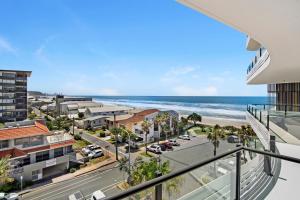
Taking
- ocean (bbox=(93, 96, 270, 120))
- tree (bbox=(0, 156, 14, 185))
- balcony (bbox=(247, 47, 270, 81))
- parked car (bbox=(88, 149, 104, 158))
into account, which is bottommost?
parked car (bbox=(88, 149, 104, 158))

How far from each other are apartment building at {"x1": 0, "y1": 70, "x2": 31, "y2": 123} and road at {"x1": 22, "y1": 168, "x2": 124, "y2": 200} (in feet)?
80.9

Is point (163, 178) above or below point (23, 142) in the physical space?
above

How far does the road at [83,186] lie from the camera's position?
41.7ft

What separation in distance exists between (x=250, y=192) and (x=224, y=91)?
293 feet

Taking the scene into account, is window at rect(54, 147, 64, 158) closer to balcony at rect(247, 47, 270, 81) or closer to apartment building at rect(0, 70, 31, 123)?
balcony at rect(247, 47, 270, 81)

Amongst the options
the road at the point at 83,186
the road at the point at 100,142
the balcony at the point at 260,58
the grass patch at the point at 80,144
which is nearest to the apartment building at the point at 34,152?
the road at the point at 83,186

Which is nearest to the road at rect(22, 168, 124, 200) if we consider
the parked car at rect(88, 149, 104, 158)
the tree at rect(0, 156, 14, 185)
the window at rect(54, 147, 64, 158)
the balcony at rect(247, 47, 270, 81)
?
the tree at rect(0, 156, 14, 185)

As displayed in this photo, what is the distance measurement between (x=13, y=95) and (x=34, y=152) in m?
23.2

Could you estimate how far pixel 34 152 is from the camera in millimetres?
15000

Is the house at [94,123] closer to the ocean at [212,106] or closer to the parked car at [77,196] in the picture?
the ocean at [212,106]

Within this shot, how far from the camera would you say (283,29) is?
3104mm

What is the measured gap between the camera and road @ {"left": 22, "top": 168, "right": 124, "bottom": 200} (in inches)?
500

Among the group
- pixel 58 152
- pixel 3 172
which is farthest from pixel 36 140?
pixel 3 172

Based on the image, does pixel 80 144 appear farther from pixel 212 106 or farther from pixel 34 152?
pixel 212 106
